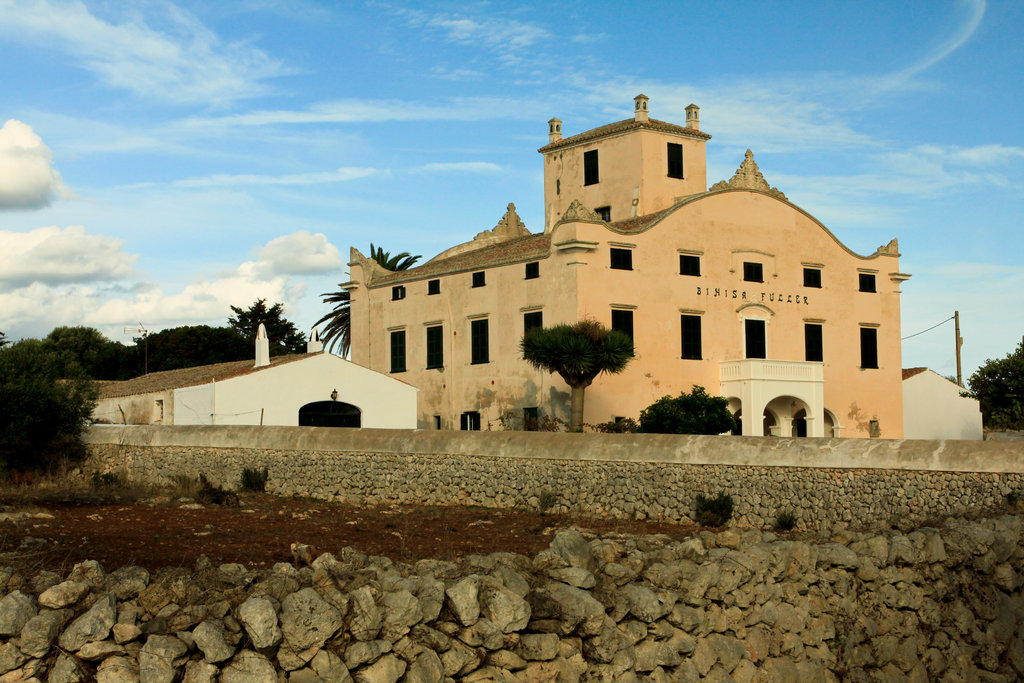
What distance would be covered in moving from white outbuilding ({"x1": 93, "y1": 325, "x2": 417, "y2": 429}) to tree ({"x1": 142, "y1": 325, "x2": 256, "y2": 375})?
95.0ft

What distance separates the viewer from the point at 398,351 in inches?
1690

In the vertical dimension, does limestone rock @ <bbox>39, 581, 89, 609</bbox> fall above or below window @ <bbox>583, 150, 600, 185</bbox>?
below

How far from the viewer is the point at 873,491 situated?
17875 mm

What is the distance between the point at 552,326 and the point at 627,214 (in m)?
8.11

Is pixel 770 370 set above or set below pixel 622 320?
below

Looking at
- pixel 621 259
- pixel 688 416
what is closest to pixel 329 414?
pixel 621 259

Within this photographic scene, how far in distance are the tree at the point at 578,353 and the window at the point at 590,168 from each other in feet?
38.6

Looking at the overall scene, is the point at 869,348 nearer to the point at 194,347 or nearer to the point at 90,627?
the point at 90,627

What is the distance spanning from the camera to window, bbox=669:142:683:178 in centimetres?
4262

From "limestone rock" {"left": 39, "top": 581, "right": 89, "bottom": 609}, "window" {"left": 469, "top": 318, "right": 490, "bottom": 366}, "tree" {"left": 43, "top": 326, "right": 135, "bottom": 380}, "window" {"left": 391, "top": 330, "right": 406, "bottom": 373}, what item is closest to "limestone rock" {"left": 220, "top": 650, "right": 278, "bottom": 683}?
"limestone rock" {"left": 39, "top": 581, "right": 89, "bottom": 609}

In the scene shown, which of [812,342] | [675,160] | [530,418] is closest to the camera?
[530,418]

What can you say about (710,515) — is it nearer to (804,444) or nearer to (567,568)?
(804,444)

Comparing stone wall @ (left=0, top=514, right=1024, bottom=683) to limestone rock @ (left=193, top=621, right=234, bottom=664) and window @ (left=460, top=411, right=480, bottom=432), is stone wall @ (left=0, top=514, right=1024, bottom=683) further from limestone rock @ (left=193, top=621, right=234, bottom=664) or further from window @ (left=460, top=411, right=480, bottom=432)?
window @ (left=460, top=411, right=480, bottom=432)

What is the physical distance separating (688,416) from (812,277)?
1104 centimetres
